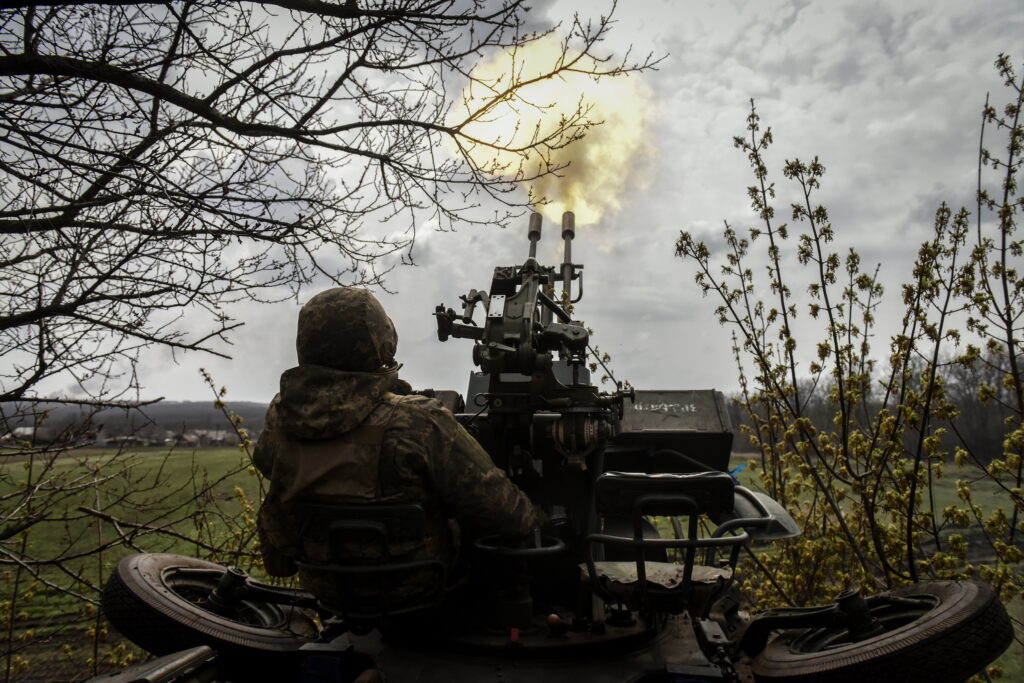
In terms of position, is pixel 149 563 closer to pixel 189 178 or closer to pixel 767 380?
pixel 189 178

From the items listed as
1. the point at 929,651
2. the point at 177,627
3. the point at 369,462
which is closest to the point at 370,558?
the point at 369,462

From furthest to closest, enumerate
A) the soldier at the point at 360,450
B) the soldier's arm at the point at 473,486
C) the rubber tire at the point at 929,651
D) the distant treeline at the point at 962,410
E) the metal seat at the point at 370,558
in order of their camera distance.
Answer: the distant treeline at the point at 962,410 → the soldier's arm at the point at 473,486 → the soldier at the point at 360,450 → the metal seat at the point at 370,558 → the rubber tire at the point at 929,651

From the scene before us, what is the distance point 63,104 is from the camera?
3879 millimetres

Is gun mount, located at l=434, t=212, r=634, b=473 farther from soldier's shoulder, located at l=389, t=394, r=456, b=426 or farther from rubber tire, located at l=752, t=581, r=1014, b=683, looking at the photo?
rubber tire, located at l=752, t=581, r=1014, b=683

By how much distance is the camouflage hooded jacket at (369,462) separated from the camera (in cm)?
296

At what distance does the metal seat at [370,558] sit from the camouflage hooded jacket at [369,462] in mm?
60

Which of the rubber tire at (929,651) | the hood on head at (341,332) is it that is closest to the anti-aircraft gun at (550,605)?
the rubber tire at (929,651)

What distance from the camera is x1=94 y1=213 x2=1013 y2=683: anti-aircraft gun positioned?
2.86 meters

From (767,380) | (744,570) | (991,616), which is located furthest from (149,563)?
(744,570)

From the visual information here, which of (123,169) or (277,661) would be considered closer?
(277,661)

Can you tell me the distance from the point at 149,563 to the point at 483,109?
3.91 meters

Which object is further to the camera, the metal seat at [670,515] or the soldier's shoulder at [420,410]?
the soldier's shoulder at [420,410]

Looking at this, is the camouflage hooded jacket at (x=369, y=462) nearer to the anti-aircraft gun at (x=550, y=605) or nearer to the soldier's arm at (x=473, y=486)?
the soldier's arm at (x=473, y=486)

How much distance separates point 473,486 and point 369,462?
20.1 inches
